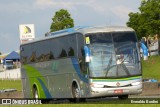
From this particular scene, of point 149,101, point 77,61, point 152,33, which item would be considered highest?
point 152,33

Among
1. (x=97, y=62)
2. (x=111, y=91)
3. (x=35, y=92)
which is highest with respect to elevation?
(x=97, y=62)

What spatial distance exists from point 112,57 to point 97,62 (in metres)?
0.71

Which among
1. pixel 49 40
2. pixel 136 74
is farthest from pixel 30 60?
pixel 136 74

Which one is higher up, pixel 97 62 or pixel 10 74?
pixel 10 74

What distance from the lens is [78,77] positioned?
2580 centimetres

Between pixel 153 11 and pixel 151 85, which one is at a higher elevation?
pixel 153 11

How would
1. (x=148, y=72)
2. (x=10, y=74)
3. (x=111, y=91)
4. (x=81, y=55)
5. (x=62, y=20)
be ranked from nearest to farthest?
(x=111, y=91) → (x=81, y=55) → (x=148, y=72) → (x=10, y=74) → (x=62, y=20)

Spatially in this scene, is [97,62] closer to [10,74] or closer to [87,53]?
[87,53]

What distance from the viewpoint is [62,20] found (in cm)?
8519

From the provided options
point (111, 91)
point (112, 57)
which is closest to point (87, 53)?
point (112, 57)

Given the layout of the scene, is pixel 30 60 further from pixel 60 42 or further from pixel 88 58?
pixel 88 58

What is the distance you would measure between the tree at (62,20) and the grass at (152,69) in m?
13.9

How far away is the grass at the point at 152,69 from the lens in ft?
211

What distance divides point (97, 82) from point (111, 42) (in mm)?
1946
